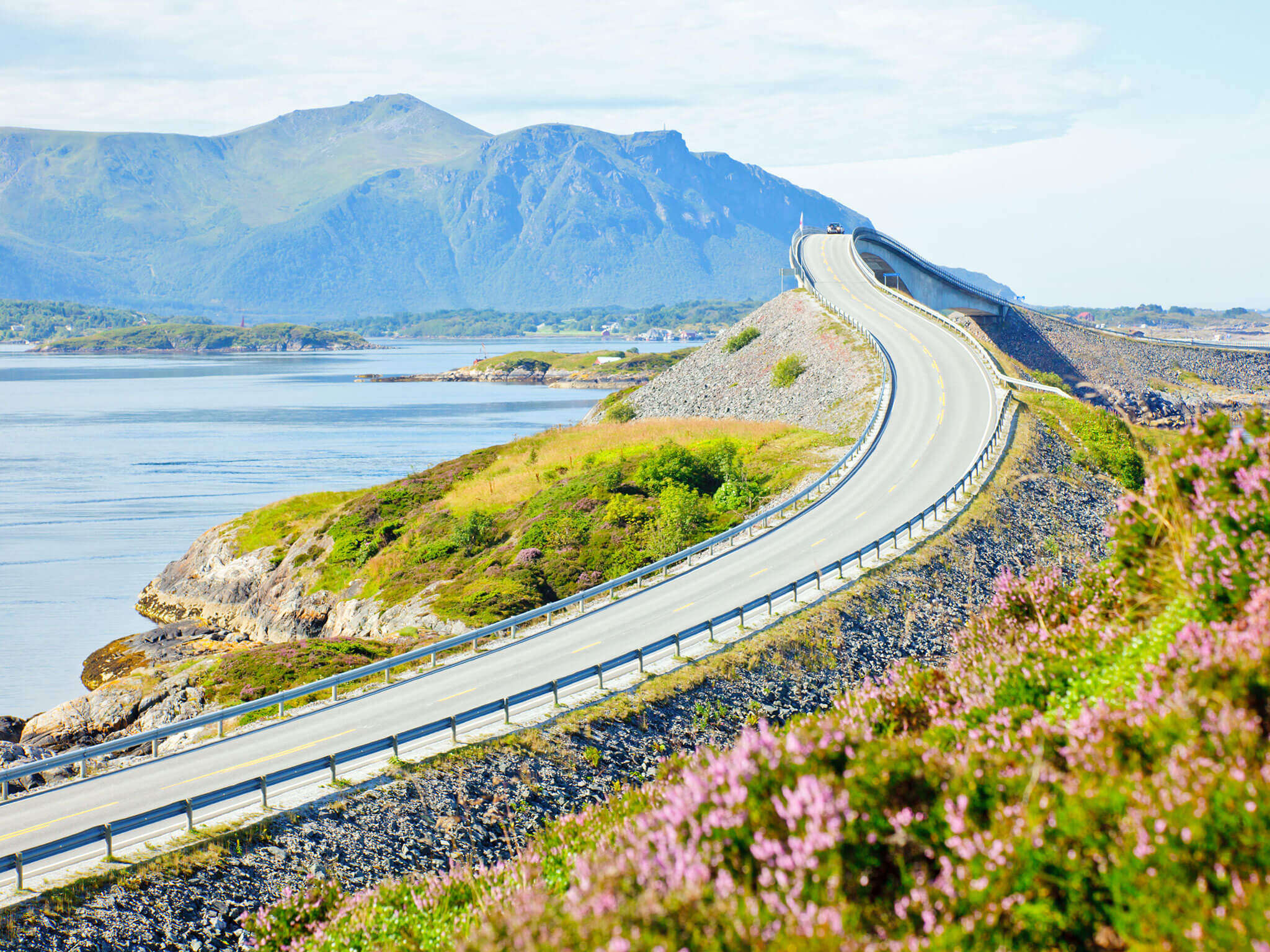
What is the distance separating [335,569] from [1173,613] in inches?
1603

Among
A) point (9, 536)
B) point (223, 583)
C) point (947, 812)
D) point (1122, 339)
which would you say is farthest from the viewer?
point (1122, 339)

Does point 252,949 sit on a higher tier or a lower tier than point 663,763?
lower

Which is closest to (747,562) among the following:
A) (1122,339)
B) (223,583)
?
(223,583)

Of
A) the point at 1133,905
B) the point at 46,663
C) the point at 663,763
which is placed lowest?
the point at 46,663

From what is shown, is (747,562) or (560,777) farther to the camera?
(747,562)

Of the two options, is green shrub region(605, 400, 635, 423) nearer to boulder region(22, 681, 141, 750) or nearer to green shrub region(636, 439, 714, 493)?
green shrub region(636, 439, 714, 493)

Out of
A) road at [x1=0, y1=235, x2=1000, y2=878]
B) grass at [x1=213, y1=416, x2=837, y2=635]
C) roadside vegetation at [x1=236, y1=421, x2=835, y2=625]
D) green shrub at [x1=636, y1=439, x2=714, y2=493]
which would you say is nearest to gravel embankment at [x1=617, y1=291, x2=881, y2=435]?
road at [x1=0, y1=235, x2=1000, y2=878]

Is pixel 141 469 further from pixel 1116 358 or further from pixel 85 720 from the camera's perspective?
pixel 1116 358

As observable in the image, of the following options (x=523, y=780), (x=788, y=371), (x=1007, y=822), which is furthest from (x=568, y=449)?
(x=1007, y=822)

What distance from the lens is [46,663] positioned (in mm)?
43750

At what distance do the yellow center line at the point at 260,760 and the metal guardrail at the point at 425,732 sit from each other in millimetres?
795

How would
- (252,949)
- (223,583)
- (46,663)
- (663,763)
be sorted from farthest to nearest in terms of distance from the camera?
(223,583)
(46,663)
(663,763)
(252,949)

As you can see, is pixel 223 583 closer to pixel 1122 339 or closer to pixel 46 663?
pixel 46 663

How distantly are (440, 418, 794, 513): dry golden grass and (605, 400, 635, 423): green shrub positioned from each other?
669 inches
